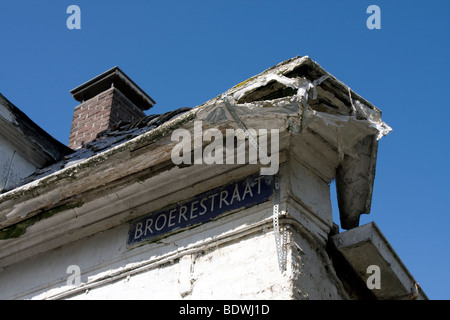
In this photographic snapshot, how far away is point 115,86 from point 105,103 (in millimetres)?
394

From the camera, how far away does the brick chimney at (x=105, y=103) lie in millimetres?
7574

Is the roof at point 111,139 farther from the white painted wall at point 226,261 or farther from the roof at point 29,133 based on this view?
the white painted wall at point 226,261

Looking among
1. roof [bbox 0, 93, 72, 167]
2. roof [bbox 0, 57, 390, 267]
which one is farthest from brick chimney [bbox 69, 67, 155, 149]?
roof [bbox 0, 57, 390, 267]

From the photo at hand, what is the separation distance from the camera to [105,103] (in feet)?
25.7

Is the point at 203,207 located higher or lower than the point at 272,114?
lower

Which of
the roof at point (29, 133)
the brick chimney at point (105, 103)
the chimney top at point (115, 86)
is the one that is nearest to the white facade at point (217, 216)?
the roof at point (29, 133)

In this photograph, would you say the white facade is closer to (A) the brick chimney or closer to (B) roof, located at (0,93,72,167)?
(B) roof, located at (0,93,72,167)

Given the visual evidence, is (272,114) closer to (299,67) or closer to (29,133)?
(299,67)

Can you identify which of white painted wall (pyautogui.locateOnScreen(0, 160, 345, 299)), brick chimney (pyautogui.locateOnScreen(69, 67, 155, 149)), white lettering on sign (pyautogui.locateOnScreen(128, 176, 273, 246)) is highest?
brick chimney (pyautogui.locateOnScreen(69, 67, 155, 149))

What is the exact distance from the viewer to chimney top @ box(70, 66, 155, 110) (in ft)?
26.6

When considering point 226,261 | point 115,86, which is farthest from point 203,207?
point 115,86

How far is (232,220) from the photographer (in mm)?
3596
